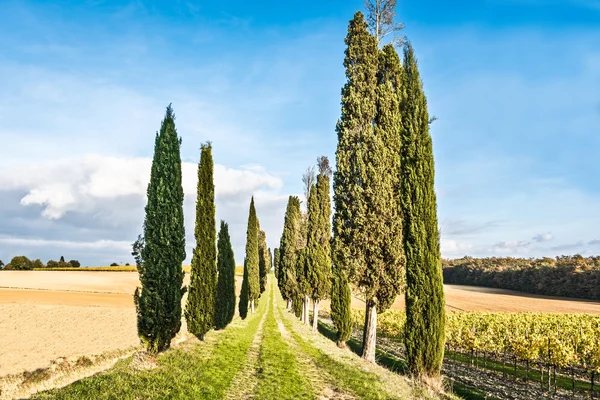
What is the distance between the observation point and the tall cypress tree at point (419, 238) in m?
13.1

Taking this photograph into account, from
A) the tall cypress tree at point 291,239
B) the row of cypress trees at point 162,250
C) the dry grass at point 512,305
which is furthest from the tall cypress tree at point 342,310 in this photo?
the dry grass at point 512,305

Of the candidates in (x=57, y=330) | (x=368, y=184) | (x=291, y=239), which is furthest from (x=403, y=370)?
(x=291, y=239)

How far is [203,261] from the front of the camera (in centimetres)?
1888

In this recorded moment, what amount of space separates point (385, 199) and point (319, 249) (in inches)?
526

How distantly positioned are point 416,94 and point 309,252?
17.0 m

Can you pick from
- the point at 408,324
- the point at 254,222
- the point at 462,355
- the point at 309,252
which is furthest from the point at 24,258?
the point at 408,324

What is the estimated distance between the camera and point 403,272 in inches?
622

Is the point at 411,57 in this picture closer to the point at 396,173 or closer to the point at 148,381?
the point at 396,173

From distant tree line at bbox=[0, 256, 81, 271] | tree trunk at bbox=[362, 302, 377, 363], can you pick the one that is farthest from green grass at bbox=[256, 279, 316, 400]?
distant tree line at bbox=[0, 256, 81, 271]

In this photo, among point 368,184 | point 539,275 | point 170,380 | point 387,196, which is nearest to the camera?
point 170,380

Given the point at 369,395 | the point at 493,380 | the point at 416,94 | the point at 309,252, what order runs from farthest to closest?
the point at 309,252 < the point at 493,380 < the point at 416,94 < the point at 369,395

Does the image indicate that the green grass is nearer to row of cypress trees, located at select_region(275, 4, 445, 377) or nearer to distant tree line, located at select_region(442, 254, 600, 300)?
row of cypress trees, located at select_region(275, 4, 445, 377)

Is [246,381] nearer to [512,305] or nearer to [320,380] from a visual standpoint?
[320,380]

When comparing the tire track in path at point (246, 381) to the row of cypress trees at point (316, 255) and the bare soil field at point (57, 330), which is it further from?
the row of cypress trees at point (316, 255)
